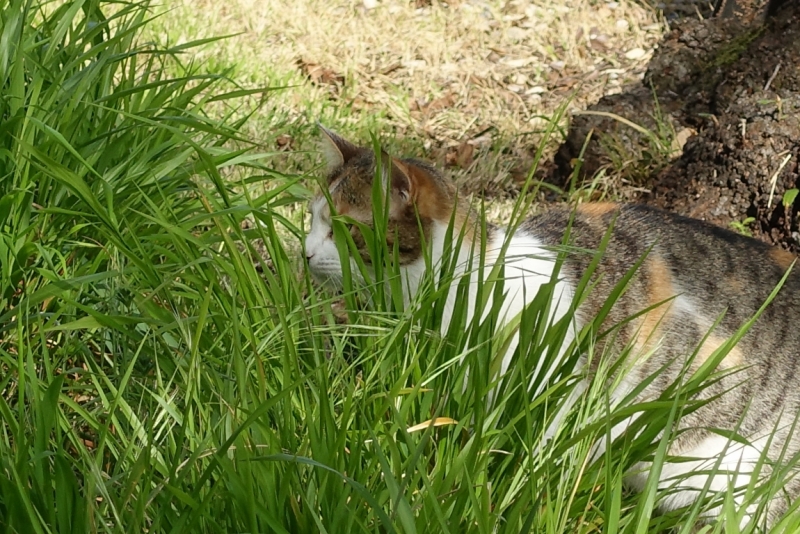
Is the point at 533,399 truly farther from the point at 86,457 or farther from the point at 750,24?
the point at 750,24

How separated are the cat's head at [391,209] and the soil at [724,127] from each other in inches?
48.8

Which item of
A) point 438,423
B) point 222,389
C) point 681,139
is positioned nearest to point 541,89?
point 681,139

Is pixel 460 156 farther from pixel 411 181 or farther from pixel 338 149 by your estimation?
pixel 411 181

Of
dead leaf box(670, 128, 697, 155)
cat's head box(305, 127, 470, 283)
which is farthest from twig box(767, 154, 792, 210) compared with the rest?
cat's head box(305, 127, 470, 283)

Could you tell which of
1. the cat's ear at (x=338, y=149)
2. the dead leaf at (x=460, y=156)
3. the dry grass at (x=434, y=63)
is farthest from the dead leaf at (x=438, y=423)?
the dead leaf at (x=460, y=156)

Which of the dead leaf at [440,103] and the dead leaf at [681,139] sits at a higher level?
the dead leaf at [681,139]

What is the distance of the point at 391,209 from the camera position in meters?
2.14

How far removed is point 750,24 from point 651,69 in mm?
438

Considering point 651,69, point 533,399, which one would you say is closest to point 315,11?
point 651,69

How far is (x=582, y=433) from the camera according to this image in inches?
60.2

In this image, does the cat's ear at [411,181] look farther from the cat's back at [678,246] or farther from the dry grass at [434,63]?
the dry grass at [434,63]

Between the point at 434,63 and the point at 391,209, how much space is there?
9.99 ft

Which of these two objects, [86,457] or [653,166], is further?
[653,166]

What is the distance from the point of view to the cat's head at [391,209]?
6.92ft
